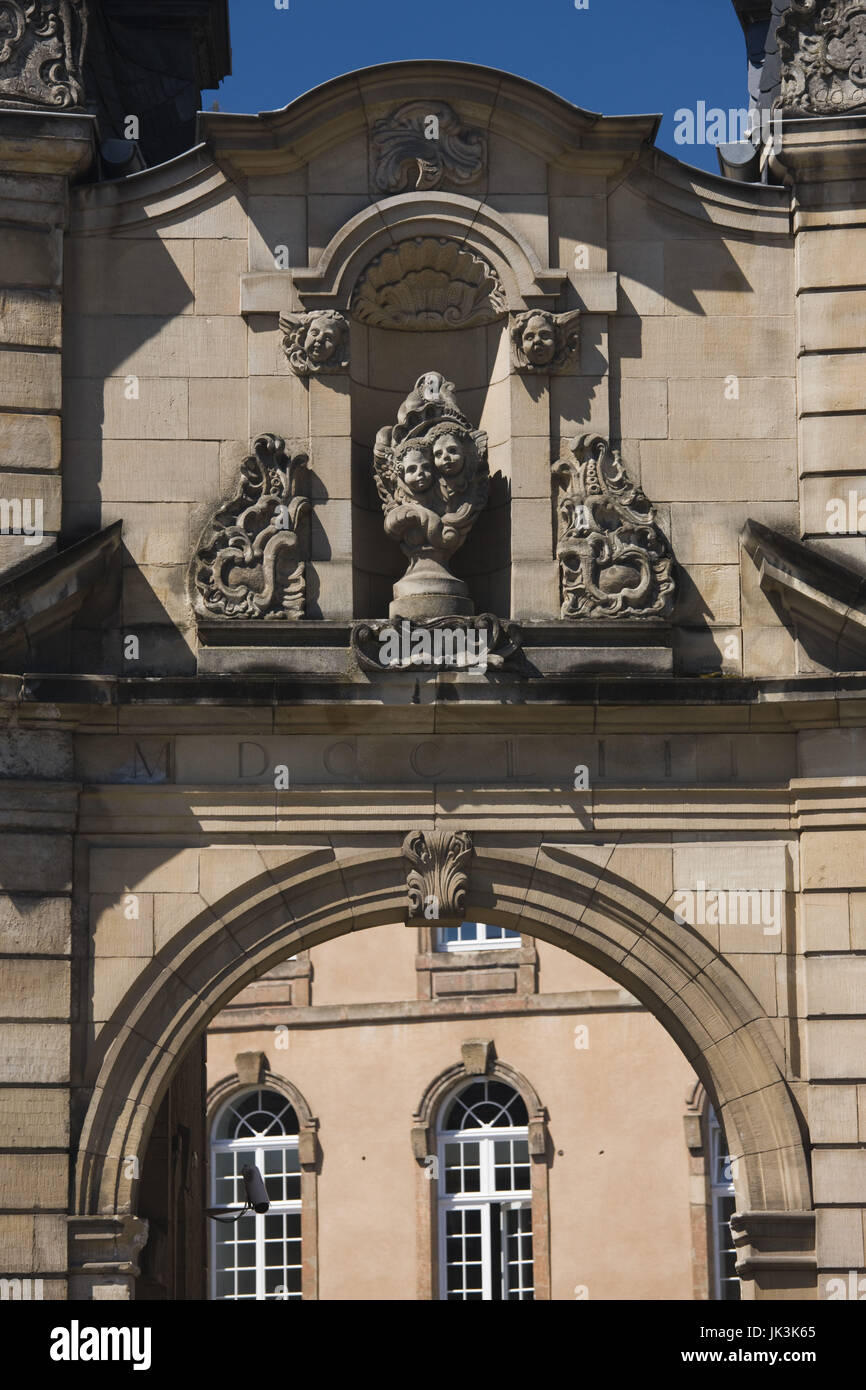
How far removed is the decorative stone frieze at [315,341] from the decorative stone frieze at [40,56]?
1.76m

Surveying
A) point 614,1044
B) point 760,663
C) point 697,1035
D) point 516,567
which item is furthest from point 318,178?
point 614,1044

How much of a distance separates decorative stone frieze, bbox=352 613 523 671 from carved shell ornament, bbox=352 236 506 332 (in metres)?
2.00

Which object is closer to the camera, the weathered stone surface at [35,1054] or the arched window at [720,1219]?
the weathered stone surface at [35,1054]

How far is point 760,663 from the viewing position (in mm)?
15234

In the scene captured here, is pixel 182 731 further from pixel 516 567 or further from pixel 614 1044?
pixel 614 1044

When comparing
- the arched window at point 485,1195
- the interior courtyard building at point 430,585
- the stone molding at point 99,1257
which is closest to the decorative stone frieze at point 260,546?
the interior courtyard building at point 430,585

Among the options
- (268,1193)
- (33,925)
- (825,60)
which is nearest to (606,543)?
(825,60)

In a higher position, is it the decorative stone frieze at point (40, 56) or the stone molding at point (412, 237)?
the decorative stone frieze at point (40, 56)

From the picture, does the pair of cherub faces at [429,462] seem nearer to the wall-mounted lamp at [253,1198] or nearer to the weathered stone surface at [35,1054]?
the weathered stone surface at [35,1054]

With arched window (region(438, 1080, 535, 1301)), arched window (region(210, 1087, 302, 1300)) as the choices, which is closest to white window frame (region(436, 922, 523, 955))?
arched window (region(438, 1080, 535, 1301))

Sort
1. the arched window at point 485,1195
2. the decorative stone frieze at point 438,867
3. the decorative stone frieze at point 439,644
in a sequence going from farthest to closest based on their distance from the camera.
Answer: the arched window at point 485,1195 < the decorative stone frieze at point 438,867 < the decorative stone frieze at point 439,644

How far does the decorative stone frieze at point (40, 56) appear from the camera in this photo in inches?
606

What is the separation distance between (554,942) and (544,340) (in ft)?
11.2
